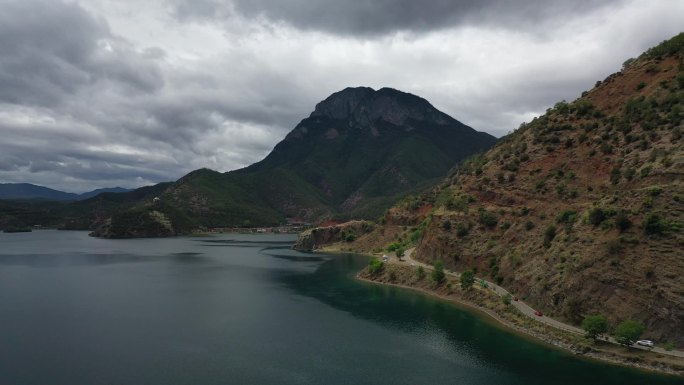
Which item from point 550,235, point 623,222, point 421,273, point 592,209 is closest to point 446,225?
point 421,273

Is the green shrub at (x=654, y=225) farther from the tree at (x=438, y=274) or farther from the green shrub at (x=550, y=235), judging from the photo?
the tree at (x=438, y=274)

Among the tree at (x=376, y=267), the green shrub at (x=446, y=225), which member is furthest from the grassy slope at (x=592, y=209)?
the tree at (x=376, y=267)

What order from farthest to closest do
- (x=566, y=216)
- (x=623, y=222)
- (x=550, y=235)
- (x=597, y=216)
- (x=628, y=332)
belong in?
(x=566, y=216) < (x=550, y=235) < (x=597, y=216) < (x=623, y=222) < (x=628, y=332)

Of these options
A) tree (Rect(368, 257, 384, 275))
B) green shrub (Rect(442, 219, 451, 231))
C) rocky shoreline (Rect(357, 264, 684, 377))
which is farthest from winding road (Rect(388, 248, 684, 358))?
tree (Rect(368, 257, 384, 275))

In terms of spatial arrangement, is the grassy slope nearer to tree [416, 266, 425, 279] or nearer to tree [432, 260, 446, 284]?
tree [432, 260, 446, 284]

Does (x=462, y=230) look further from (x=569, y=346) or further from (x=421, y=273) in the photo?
(x=569, y=346)
